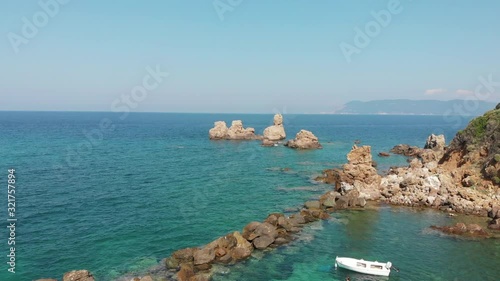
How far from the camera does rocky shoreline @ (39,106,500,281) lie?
36.1m

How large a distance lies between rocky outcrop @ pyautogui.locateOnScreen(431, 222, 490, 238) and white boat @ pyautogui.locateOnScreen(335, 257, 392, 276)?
15707mm

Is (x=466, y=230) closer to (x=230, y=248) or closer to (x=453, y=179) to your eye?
(x=453, y=179)

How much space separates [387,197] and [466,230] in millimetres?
15707

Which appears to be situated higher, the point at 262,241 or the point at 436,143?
the point at 436,143

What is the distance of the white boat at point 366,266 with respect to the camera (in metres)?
34.8

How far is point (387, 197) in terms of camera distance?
6012 cm

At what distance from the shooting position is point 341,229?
155 ft

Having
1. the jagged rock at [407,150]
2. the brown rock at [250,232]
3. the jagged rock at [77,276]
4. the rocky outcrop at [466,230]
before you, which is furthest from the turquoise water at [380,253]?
the jagged rock at [407,150]

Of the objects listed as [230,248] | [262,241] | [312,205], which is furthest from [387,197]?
[230,248]

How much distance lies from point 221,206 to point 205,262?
2150 cm

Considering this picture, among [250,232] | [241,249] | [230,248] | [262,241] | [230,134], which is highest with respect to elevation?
[230,134]

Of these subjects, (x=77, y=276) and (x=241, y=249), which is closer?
(x=77, y=276)

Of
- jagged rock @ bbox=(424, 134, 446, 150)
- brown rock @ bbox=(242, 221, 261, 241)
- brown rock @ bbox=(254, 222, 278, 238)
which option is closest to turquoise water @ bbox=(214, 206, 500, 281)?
brown rock @ bbox=(254, 222, 278, 238)

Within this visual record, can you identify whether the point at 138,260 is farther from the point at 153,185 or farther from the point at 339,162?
the point at 339,162
